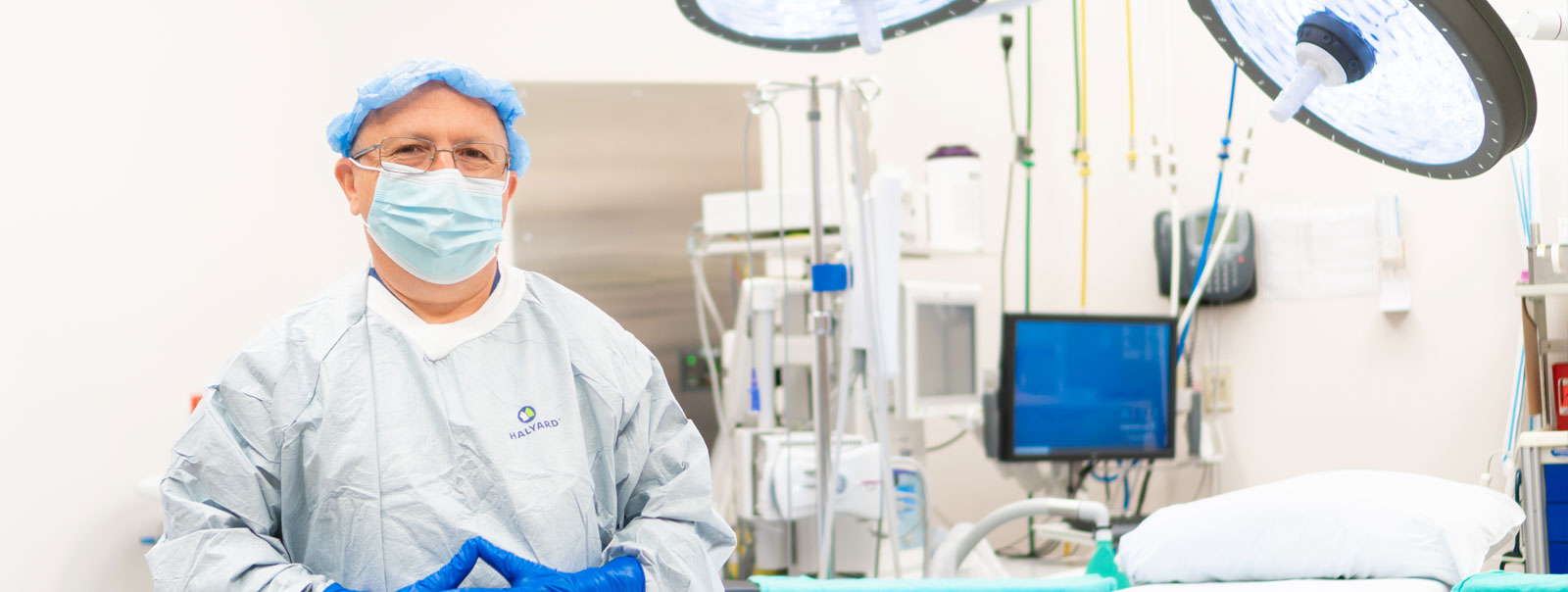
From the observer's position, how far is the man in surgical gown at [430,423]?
3.65 feet

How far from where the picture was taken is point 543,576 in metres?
1.11

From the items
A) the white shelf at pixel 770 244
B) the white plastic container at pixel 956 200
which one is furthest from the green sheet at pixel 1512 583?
the white plastic container at pixel 956 200

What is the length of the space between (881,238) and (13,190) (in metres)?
1.61

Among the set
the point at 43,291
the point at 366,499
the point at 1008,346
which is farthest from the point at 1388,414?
the point at 43,291

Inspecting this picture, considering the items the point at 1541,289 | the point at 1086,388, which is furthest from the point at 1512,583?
the point at 1086,388

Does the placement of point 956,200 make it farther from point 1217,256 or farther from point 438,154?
point 438,154

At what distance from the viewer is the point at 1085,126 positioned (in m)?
3.51

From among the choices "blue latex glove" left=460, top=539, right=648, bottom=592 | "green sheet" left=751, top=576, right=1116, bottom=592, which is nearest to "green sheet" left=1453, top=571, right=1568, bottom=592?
"green sheet" left=751, top=576, right=1116, bottom=592

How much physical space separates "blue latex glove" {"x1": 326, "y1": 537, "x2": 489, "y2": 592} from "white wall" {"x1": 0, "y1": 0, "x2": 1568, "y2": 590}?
1.59m

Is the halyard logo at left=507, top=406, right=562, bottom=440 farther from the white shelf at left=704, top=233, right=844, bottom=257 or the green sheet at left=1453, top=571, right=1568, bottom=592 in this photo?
the white shelf at left=704, top=233, right=844, bottom=257

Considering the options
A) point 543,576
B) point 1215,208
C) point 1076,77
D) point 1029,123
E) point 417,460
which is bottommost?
point 543,576

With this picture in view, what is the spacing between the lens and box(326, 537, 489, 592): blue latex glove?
3.55ft

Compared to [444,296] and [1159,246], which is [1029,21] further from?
[444,296]

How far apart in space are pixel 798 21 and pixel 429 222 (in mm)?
455
